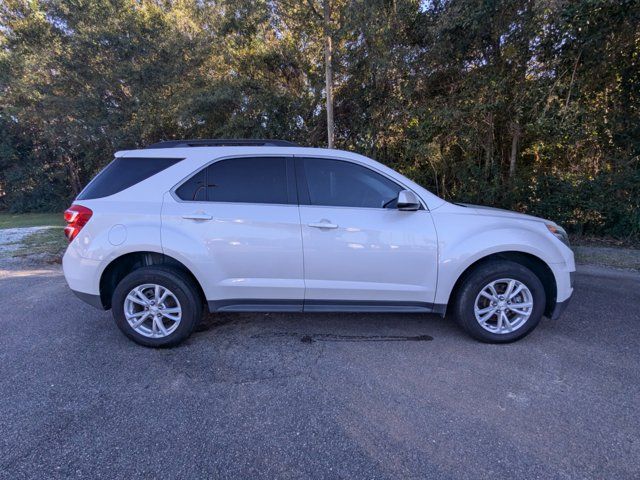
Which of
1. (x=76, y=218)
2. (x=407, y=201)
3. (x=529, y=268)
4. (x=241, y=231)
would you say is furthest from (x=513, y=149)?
(x=76, y=218)

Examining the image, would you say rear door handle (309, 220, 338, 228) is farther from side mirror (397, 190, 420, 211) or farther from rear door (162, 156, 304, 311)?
side mirror (397, 190, 420, 211)

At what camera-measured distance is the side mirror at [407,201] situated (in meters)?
3.05

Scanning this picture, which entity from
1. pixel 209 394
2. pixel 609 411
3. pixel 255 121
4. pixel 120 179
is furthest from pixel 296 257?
pixel 255 121

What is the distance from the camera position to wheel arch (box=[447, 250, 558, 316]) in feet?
10.9

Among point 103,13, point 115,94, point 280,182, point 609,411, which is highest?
point 103,13

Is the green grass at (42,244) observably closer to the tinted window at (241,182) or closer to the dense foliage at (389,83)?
the dense foliage at (389,83)

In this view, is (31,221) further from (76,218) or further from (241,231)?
(241,231)

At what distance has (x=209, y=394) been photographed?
2.60 m

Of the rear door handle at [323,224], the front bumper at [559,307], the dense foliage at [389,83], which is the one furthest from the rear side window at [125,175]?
the dense foliage at [389,83]

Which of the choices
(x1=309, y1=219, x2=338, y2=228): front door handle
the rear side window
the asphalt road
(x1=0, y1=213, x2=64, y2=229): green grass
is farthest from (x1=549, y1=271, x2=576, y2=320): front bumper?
(x1=0, y1=213, x2=64, y2=229): green grass

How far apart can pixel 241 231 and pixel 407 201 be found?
1497 mm

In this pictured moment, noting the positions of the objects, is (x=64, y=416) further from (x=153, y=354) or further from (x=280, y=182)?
(x=280, y=182)

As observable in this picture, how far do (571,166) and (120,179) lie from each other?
8.80 metres

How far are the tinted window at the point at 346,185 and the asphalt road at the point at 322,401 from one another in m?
1.35
